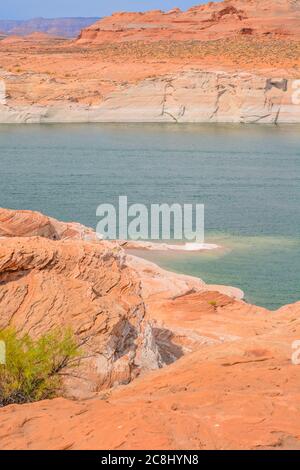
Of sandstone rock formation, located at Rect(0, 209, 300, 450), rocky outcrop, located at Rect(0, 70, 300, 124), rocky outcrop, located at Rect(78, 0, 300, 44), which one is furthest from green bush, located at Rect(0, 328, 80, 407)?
rocky outcrop, located at Rect(78, 0, 300, 44)

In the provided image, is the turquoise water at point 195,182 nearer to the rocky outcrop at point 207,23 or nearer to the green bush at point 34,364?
the green bush at point 34,364

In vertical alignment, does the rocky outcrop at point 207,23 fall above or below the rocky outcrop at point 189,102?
above

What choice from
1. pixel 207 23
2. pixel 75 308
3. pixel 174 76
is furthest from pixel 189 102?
pixel 75 308

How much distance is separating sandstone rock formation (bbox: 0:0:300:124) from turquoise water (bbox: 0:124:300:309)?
4.11 m

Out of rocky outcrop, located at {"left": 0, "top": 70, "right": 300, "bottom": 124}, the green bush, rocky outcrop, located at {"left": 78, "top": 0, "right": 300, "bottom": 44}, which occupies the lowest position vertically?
the green bush

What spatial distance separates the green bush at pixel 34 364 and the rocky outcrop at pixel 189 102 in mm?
53720

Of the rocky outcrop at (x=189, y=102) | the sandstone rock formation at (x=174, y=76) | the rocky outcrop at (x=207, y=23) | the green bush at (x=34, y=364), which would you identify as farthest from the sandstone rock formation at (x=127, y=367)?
the rocky outcrop at (x=207, y=23)

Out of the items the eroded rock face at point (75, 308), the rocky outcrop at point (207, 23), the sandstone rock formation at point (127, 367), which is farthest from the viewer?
the rocky outcrop at point (207, 23)

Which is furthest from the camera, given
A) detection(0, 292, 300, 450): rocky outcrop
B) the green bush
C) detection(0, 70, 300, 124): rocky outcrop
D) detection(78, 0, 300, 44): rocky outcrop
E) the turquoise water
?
detection(78, 0, 300, 44): rocky outcrop

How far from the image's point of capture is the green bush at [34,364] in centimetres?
771

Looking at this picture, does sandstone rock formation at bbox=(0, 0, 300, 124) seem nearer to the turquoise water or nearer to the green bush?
the turquoise water

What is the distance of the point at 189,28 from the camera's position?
97.4 metres

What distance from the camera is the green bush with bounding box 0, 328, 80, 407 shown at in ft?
25.3

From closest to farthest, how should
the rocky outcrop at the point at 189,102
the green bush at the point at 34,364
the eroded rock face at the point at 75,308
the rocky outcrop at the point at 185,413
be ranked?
1. the rocky outcrop at the point at 185,413
2. the green bush at the point at 34,364
3. the eroded rock face at the point at 75,308
4. the rocky outcrop at the point at 189,102
